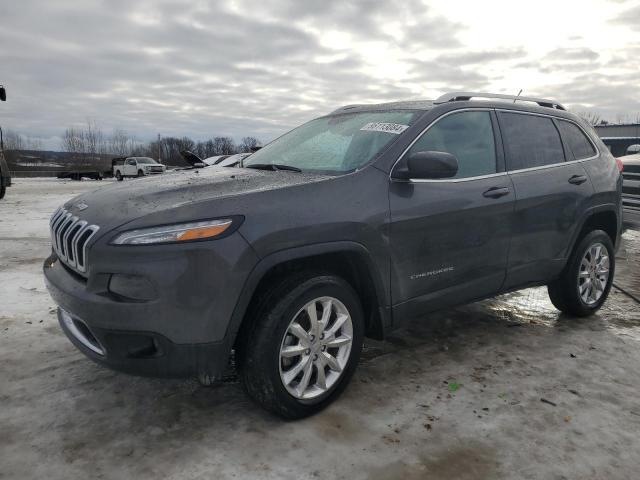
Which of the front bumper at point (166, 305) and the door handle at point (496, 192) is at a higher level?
the door handle at point (496, 192)

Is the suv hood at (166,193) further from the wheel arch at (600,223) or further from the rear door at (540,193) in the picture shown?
the wheel arch at (600,223)

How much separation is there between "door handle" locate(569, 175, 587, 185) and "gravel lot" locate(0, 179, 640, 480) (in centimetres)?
124

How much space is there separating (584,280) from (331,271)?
2762 mm

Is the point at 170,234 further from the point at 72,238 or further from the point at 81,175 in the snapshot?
the point at 81,175

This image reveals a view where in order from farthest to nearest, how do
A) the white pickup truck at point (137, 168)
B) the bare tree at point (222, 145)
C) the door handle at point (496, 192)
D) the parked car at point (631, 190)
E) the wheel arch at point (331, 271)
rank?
1. the bare tree at point (222, 145)
2. the white pickup truck at point (137, 168)
3. the parked car at point (631, 190)
4. the door handle at point (496, 192)
5. the wheel arch at point (331, 271)

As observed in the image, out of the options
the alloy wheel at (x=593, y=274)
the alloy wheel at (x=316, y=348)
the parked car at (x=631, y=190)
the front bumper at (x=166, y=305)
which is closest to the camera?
the front bumper at (x=166, y=305)

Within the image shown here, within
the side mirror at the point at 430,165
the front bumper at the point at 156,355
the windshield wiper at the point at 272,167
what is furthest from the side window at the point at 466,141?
the front bumper at the point at 156,355

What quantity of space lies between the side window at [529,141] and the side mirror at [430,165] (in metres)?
1.00

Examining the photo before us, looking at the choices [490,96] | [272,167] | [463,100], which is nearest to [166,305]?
[272,167]

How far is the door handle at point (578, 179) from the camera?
4.15 metres

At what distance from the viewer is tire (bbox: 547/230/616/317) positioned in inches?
170

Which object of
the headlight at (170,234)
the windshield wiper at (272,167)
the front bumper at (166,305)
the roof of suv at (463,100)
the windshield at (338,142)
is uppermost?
the roof of suv at (463,100)

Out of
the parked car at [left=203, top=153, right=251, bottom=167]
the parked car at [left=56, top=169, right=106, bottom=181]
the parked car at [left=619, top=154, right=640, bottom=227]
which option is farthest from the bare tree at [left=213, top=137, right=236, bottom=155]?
the parked car at [left=619, top=154, right=640, bottom=227]

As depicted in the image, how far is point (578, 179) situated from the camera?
165 inches
